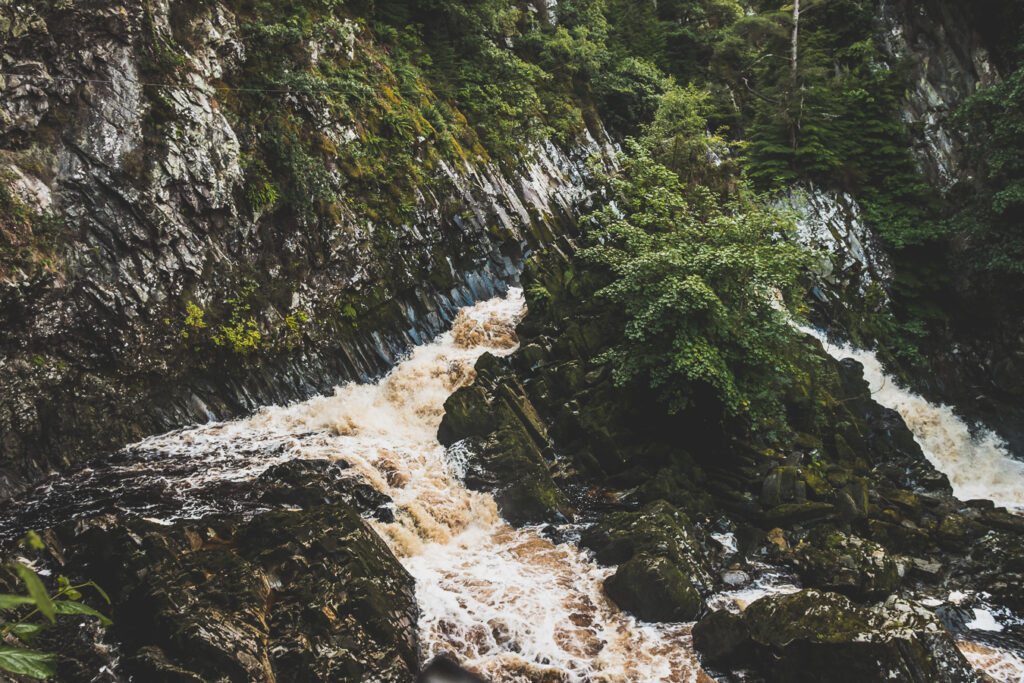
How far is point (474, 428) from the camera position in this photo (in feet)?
36.2

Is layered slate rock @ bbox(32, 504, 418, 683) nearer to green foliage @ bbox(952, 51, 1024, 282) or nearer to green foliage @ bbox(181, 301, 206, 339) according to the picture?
green foliage @ bbox(181, 301, 206, 339)

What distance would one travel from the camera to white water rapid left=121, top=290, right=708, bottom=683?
22.4ft

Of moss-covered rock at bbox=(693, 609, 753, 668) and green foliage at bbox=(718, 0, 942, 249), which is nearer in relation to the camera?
moss-covered rock at bbox=(693, 609, 753, 668)

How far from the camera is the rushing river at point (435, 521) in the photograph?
6906 millimetres

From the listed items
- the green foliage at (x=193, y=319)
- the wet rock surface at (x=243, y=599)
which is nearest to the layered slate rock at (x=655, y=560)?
the wet rock surface at (x=243, y=599)

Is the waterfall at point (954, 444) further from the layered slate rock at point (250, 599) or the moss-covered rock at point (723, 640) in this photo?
the layered slate rock at point (250, 599)

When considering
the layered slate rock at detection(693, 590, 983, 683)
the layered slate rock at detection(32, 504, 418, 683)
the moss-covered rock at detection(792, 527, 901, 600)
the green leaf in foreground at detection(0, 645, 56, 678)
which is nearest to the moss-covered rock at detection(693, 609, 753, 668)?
the layered slate rock at detection(693, 590, 983, 683)

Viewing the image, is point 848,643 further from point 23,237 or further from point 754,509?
point 23,237

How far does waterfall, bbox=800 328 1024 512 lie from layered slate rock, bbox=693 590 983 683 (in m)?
9.96

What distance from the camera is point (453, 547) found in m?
8.76

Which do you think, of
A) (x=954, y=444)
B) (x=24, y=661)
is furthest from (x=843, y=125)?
(x=24, y=661)

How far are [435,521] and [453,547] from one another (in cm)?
55

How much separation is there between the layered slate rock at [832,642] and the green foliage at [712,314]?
425 centimetres

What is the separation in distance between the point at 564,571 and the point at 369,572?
3.02 m
